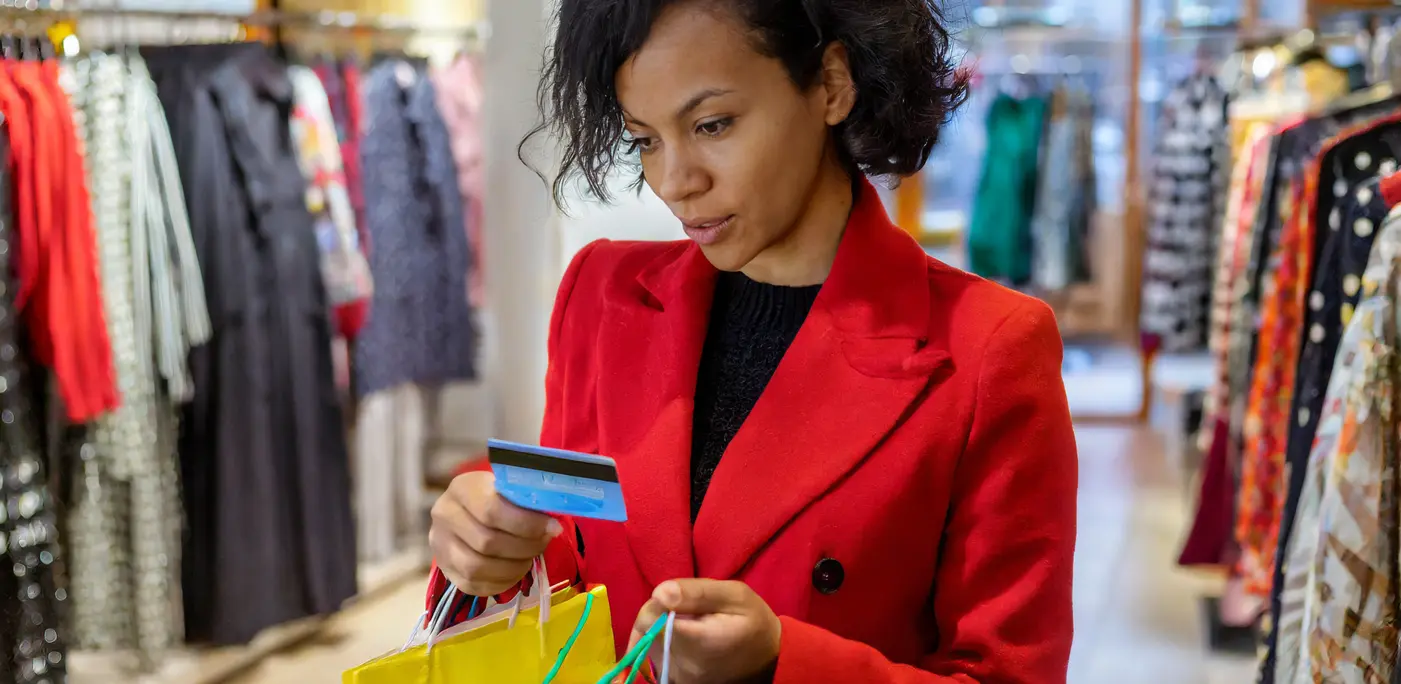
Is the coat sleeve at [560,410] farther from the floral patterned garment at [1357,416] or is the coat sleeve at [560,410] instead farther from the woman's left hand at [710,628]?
the floral patterned garment at [1357,416]

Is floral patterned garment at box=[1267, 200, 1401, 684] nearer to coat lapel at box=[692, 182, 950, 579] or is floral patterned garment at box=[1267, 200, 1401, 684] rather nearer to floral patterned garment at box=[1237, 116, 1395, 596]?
floral patterned garment at box=[1237, 116, 1395, 596]

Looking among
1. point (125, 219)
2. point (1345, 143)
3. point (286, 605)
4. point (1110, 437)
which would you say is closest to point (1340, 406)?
point (1345, 143)

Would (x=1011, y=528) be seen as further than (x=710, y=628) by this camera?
Yes

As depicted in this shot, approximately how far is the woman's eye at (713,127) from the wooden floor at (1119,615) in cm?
298

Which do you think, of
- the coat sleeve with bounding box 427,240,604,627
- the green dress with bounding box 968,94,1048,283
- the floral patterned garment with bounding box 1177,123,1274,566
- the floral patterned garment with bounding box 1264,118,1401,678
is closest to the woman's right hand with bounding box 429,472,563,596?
the coat sleeve with bounding box 427,240,604,627

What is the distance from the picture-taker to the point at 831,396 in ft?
3.92

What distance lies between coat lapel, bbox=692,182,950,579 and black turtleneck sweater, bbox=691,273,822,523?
0.16 feet

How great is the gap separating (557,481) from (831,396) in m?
0.31

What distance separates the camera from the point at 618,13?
1143 millimetres

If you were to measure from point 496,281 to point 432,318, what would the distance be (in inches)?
26.4

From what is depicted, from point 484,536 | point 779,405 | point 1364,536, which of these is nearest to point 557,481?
point 484,536

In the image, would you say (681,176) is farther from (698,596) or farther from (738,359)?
(698,596)

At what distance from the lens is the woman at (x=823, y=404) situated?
1.12 meters

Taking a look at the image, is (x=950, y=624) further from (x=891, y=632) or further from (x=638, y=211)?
(x=638, y=211)
